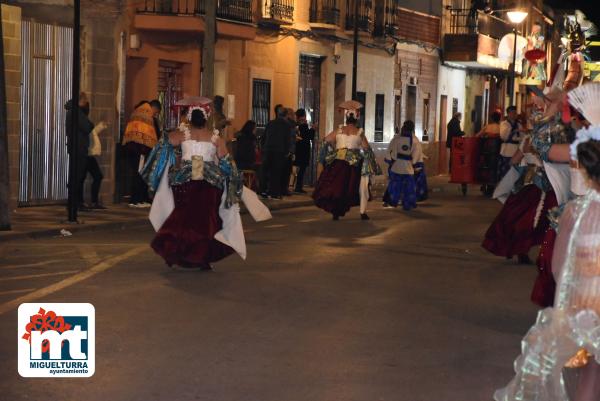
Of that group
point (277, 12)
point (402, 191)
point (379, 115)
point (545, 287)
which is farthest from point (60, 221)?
point (379, 115)

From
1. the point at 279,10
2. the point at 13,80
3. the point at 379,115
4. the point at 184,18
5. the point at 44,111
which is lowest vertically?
the point at 379,115

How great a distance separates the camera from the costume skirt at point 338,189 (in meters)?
21.8

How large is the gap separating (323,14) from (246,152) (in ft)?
29.0

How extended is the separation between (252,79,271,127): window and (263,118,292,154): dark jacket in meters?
4.15

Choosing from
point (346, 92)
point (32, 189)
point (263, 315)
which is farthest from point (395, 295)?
point (346, 92)

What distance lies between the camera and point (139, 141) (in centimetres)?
2311

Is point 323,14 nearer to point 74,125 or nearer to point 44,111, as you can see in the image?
point 44,111

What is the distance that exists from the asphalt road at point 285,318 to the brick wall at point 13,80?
401 cm

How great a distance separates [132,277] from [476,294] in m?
3.18

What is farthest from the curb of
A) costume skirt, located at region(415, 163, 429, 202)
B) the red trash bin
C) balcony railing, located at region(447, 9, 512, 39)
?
balcony railing, located at region(447, 9, 512, 39)

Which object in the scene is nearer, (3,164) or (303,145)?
(3,164)

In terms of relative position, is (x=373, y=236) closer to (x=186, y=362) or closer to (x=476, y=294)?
(x=476, y=294)

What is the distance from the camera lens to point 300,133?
28797mm
